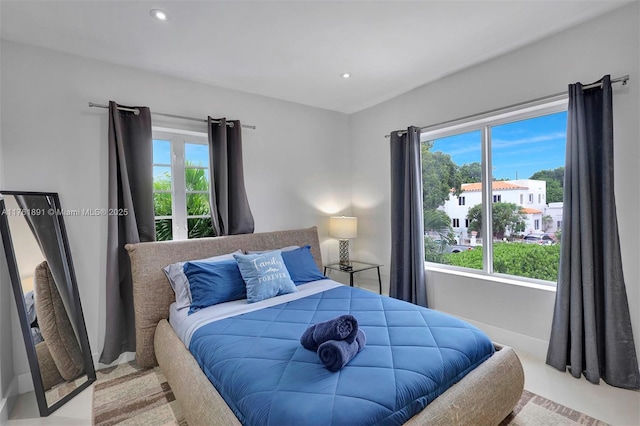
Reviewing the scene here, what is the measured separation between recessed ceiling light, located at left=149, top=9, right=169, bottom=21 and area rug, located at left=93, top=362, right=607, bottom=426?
8.32 feet

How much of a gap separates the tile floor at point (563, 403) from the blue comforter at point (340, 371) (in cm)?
73

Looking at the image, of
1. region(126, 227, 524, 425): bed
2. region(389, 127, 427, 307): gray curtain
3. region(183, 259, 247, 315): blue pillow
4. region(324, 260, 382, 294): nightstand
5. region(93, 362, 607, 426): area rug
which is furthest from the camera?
region(324, 260, 382, 294): nightstand

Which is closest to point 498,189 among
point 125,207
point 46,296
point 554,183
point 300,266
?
point 554,183

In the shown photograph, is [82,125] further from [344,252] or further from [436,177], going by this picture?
[436,177]

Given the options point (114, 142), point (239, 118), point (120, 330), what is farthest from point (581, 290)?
point (114, 142)

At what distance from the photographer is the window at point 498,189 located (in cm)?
261

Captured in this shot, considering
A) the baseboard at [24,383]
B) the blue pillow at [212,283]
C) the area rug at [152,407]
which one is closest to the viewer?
the area rug at [152,407]

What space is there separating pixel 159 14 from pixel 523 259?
341cm

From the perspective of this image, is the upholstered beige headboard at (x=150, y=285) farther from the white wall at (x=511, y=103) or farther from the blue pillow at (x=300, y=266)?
the white wall at (x=511, y=103)

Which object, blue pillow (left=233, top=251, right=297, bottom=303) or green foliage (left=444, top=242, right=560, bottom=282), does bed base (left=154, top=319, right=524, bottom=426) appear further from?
green foliage (left=444, top=242, right=560, bottom=282)

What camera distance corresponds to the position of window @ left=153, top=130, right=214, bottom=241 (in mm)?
2941

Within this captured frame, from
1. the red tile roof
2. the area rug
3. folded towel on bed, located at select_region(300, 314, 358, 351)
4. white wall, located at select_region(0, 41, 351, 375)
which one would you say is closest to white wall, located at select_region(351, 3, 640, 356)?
the red tile roof

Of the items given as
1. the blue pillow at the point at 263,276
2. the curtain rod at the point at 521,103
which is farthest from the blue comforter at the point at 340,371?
the curtain rod at the point at 521,103

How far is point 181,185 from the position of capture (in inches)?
120
